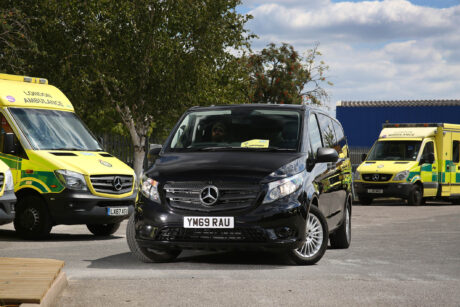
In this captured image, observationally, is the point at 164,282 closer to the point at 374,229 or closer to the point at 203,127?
the point at 203,127

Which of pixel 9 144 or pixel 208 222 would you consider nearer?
pixel 208 222

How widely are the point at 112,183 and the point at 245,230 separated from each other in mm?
5084

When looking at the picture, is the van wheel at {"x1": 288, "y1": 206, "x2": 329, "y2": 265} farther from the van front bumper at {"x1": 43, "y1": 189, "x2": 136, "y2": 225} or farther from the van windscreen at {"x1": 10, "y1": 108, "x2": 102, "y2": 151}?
the van windscreen at {"x1": 10, "y1": 108, "x2": 102, "y2": 151}

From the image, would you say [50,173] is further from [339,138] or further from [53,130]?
[339,138]

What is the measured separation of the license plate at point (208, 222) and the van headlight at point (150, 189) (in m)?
0.48

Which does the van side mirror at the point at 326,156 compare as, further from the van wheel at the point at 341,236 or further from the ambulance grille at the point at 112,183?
the ambulance grille at the point at 112,183

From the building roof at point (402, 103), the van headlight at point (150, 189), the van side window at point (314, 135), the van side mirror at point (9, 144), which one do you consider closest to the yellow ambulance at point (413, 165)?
the van side mirror at point (9, 144)

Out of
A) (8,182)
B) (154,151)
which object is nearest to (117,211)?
(8,182)

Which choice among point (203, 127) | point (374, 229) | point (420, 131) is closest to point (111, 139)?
point (420, 131)

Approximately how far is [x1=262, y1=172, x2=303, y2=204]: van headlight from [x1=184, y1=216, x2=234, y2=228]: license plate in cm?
44

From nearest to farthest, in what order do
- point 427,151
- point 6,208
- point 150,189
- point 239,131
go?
point 150,189 → point 239,131 → point 6,208 → point 427,151

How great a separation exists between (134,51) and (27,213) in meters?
16.0

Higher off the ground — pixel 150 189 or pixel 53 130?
pixel 53 130

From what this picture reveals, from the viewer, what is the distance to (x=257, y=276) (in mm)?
8828
